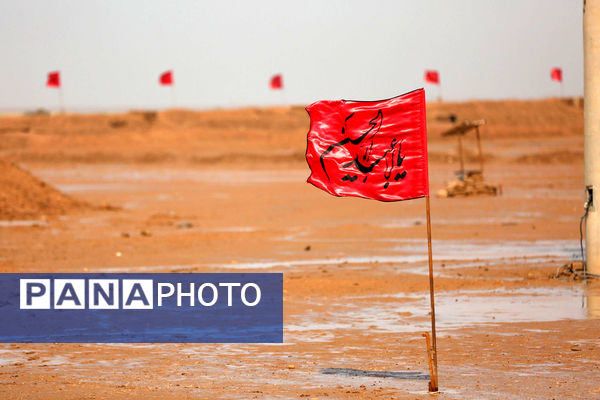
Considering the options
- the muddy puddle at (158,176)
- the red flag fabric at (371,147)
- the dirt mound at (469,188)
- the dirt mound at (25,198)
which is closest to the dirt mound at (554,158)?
the muddy puddle at (158,176)

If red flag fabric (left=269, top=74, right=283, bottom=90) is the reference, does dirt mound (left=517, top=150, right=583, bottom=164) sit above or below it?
below

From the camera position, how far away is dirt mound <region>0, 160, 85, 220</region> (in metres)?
29.6

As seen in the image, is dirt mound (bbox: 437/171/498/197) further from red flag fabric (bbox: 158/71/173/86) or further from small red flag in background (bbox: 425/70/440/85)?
Answer: red flag fabric (bbox: 158/71/173/86)

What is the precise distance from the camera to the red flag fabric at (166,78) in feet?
281

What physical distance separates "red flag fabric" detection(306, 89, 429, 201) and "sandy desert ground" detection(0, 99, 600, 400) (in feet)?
5.29

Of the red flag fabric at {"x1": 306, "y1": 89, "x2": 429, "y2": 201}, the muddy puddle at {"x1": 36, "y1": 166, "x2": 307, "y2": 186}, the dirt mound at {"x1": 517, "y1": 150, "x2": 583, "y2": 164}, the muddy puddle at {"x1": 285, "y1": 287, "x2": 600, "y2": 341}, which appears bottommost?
the muddy puddle at {"x1": 285, "y1": 287, "x2": 600, "y2": 341}

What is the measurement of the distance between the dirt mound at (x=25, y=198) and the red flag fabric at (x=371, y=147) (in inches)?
862

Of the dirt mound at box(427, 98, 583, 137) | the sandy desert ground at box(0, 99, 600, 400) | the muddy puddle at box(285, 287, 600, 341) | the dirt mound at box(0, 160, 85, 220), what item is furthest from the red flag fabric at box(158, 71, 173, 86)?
the muddy puddle at box(285, 287, 600, 341)

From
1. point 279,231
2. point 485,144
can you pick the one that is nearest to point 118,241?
point 279,231

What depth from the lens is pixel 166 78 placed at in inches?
3383

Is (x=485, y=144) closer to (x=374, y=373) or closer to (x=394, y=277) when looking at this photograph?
(x=394, y=277)

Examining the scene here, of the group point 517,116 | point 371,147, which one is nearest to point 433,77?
point 517,116

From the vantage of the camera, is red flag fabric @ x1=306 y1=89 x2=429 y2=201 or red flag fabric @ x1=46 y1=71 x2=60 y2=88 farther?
red flag fabric @ x1=46 y1=71 x2=60 y2=88

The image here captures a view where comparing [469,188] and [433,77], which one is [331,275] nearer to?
[469,188]
